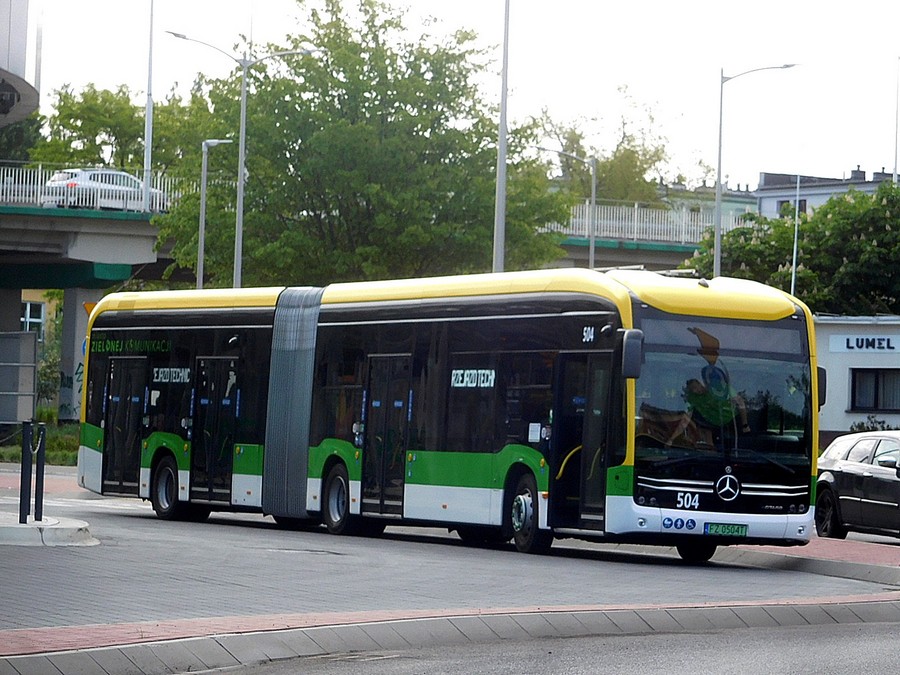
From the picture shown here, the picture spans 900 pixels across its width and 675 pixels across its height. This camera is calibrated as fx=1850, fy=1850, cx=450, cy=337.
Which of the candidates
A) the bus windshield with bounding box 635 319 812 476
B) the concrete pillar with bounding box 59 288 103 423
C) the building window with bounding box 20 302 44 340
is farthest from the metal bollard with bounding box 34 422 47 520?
the building window with bounding box 20 302 44 340

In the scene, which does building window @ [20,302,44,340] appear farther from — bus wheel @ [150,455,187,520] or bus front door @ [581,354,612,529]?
bus front door @ [581,354,612,529]

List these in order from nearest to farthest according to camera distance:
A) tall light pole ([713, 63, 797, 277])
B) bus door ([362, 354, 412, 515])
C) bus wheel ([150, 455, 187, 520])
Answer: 1. bus door ([362, 354, 412, 515])
2. bus wheel ([150, 455, 187, 520])
3. tall light pole ([713, 63, 797, 277])

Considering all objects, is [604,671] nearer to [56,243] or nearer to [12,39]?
[12,39]

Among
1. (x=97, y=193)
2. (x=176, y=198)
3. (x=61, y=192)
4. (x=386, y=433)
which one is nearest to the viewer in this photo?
(x=386, y=433)

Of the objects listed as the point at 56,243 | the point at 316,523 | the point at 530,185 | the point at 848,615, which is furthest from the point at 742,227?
the point at 848,615

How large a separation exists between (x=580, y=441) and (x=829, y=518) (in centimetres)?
630

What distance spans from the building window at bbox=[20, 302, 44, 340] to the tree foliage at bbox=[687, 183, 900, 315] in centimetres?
5848

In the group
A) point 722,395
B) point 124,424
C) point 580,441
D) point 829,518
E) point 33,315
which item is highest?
point 33,315

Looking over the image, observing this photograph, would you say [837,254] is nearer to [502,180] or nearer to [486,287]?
[502,180]

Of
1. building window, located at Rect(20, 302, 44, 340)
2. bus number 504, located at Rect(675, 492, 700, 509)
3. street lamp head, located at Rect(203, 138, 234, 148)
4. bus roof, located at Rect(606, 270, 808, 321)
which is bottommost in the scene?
bus number 504, located at Rect(675, 492, 700, 509)

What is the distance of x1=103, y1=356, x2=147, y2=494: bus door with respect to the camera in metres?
26.5

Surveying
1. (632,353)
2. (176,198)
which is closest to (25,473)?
(632,353)

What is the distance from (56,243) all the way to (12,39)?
43.0 metres

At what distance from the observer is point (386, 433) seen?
2228 cm
